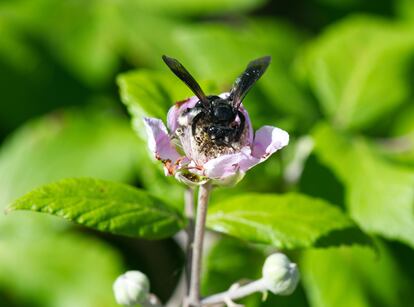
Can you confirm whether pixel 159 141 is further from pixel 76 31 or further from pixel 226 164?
pixel 76 31

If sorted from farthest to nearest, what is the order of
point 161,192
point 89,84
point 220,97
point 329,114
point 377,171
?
1. point 89,84
2. point 329,114
3. point 377,171
4. point 161,192
5. point 220,97

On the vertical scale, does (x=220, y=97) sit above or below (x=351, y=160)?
above

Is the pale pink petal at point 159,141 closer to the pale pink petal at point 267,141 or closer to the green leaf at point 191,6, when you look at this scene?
the pale pink petal at point 267,141

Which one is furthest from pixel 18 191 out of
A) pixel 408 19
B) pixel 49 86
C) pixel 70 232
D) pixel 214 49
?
pixel 408 19

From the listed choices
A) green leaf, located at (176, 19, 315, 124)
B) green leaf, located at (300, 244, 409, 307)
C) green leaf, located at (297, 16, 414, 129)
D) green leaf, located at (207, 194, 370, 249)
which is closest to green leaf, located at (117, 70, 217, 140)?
green leaf, located at (207, 194, 370, 249)

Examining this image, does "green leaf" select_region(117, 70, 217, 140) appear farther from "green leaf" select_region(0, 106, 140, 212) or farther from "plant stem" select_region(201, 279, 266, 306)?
"green leaf" select_region(0, 106, 140, 212)

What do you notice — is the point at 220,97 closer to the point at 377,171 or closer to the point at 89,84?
the point at 377,171
